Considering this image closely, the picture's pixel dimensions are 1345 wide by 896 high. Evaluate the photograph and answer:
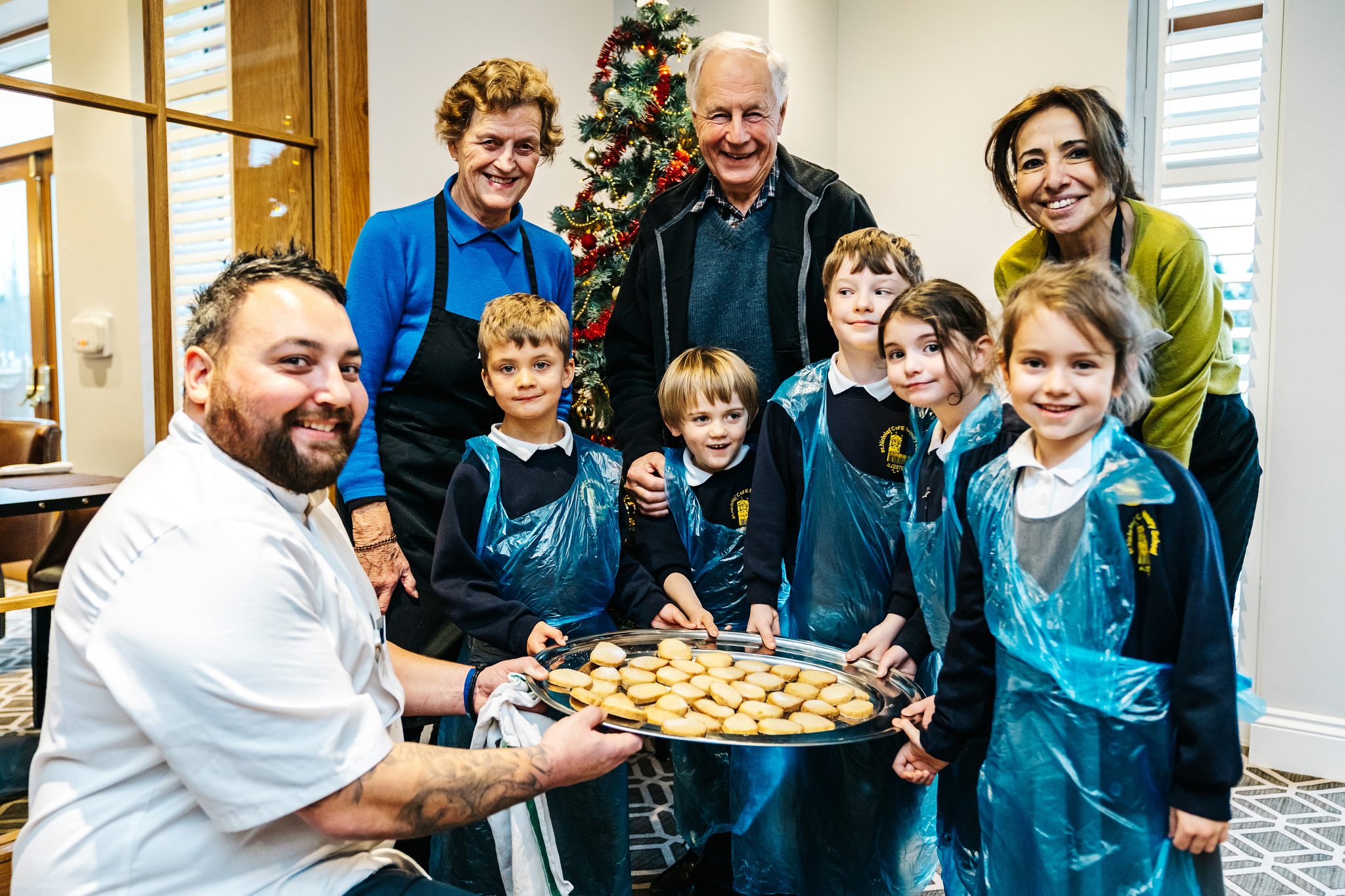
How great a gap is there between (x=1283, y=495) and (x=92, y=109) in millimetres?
3548

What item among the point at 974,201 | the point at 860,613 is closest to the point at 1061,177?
the point at 860,613

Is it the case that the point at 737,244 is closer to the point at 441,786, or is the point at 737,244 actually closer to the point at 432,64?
the point at 441,786

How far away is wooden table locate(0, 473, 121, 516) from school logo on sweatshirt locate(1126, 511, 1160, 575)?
224cm

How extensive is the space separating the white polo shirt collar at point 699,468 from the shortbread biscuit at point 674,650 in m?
0.42

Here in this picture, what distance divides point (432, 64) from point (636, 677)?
2.55m

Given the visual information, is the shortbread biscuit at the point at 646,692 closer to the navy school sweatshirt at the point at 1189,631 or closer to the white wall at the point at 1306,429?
the navy school sweatshirt at the point at 1189,631

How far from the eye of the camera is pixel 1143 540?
46.2 inches

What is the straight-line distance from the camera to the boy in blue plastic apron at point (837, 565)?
1.70m

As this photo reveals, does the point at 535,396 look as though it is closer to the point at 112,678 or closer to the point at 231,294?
the point at 231,294

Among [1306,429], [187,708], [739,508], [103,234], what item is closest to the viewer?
[187,708]

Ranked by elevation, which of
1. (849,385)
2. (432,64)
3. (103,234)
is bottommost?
(849,385)

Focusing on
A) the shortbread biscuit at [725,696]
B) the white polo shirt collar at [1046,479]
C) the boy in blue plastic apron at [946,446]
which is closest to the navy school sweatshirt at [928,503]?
the boy in blue plastic apron at [946,446]

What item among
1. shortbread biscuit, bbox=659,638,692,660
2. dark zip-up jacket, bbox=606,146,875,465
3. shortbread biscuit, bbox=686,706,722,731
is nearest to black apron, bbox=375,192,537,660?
dark zip-up jacket, bbox=606,146,875,465

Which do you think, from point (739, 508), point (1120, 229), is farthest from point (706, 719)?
point (1120, 229)
